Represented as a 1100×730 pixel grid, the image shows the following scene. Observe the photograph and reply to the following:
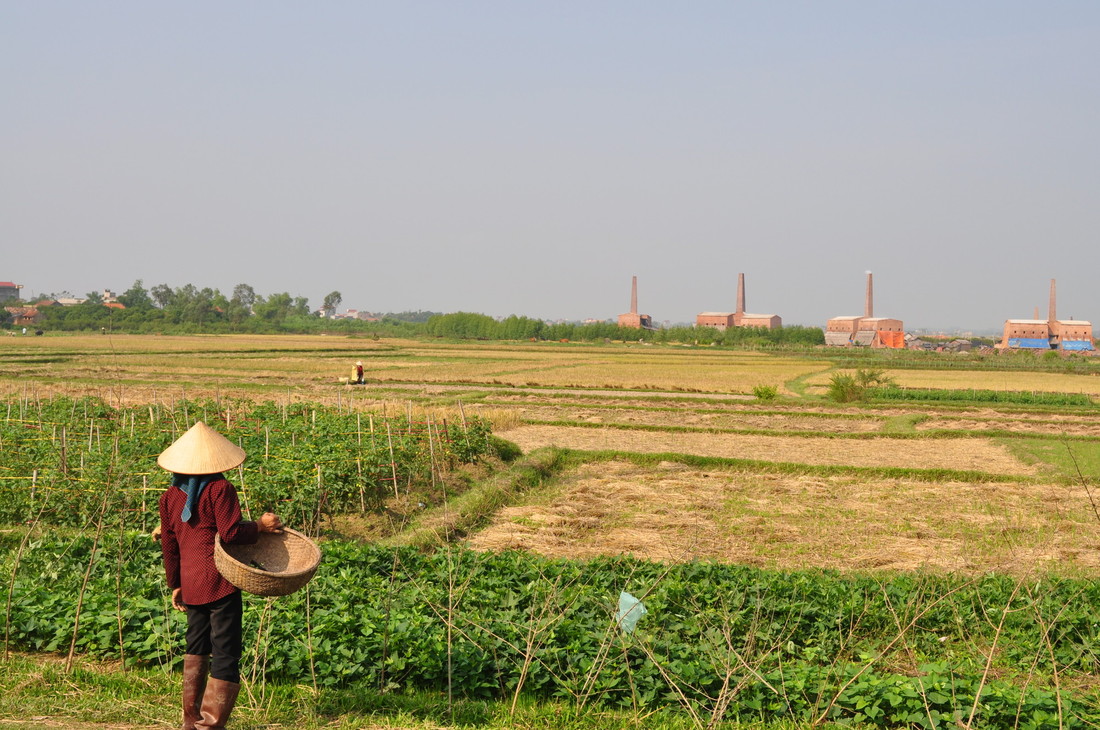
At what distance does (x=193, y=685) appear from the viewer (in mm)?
4922

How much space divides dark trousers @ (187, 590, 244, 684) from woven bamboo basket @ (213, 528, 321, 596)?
0.77 feet

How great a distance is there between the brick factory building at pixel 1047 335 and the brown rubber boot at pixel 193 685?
117886mm

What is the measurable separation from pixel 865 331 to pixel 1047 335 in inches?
899

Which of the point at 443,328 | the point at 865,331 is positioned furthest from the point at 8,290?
the point at 865,331

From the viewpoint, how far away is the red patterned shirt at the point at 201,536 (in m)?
4.83

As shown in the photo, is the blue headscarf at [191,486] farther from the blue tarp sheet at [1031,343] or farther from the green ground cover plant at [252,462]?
the blue tarp sheet at [1031,343]

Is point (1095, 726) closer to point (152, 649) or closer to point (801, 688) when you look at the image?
point (801, 688)

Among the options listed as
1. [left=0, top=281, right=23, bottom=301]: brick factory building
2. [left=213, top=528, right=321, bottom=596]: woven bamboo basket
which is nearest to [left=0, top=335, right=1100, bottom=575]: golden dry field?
[left=213, top=528, right=321, bottom=596]: woven bamboo basket

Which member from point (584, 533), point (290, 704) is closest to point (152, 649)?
point (290, 704)

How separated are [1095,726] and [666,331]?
105m

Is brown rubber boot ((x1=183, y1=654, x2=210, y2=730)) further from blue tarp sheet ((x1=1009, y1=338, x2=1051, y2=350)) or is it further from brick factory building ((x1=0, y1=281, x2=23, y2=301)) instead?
brick factory building ((x1=0, y1=281, x2=23, y2=301))

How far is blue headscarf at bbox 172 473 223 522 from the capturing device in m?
4.87

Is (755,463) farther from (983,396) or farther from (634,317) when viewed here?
(634,317)

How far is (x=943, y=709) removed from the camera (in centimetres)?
568
